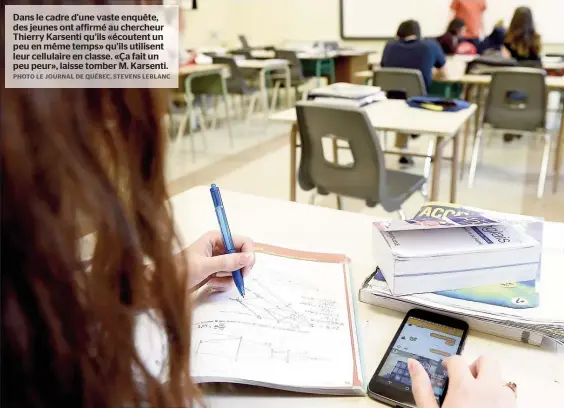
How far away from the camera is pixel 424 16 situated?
25.9 ft

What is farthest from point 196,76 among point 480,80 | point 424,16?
point 424,16

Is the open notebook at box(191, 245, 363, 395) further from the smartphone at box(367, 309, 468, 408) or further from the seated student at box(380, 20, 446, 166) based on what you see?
the seated student at box(380, 20, 446, 166)

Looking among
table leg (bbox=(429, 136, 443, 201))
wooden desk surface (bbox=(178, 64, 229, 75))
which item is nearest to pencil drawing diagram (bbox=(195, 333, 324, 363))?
table leg (bbox=(429, 136, 443, 201))

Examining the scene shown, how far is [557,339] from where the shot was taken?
70cm

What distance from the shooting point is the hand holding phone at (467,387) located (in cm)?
56

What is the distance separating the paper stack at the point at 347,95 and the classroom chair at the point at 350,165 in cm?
29

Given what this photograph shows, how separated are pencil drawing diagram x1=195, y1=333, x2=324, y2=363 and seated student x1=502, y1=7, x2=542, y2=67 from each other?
4.33m

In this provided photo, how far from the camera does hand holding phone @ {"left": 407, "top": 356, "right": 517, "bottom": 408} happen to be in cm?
56

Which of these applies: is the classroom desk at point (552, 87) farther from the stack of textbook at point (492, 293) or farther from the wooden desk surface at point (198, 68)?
the stack of textbook at point (492, 293)

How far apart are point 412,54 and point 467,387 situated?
11.5 ft

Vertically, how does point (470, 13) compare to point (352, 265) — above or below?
above

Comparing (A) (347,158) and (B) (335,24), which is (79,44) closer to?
(A) (347,158)

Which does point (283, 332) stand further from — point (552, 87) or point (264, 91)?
point (264, 91)

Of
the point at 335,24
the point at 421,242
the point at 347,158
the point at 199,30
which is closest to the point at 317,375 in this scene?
the point at 421,242
